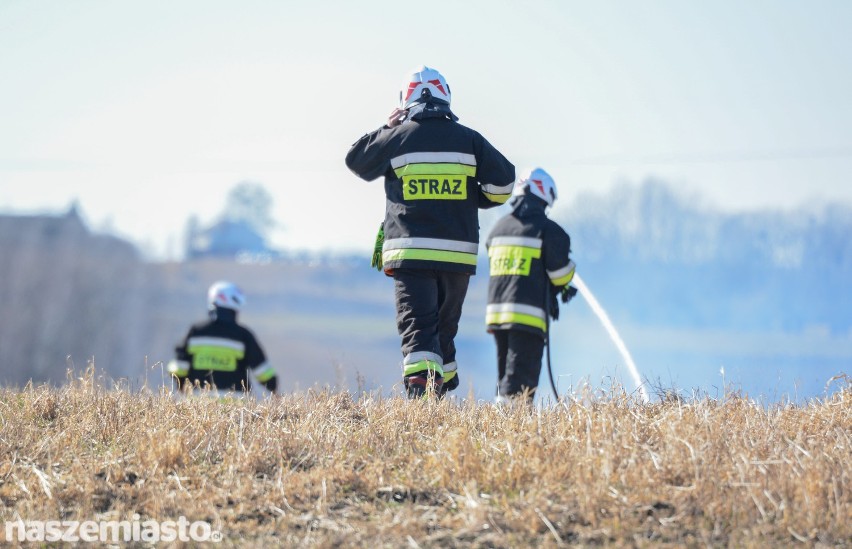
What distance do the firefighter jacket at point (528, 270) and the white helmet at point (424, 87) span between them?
5.54 ft

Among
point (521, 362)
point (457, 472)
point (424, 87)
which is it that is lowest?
point (457, 472)

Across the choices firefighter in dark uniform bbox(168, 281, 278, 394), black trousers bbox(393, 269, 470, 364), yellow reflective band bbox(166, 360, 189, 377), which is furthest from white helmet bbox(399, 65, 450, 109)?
yellow reflective band bbox(166, 360, 189, 377)

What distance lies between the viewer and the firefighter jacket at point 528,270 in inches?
325

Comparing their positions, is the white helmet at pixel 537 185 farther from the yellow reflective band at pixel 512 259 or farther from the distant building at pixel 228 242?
the distant building at pixel 228 242

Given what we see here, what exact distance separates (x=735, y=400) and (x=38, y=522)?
316cm

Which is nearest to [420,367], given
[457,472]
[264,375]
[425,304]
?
[425,304]

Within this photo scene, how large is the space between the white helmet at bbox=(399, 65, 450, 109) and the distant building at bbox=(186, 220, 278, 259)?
198ft

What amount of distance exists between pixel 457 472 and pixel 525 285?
4.05 metres

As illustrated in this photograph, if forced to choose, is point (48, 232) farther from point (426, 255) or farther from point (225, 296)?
point (426, 255)

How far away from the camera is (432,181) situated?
6.66 m

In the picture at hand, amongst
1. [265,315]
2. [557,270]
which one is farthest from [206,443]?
[265,315]

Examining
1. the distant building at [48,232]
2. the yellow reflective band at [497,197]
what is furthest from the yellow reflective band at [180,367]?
the distant building at [48,232]

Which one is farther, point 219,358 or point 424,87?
point 219,358

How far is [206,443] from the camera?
4.86 m
